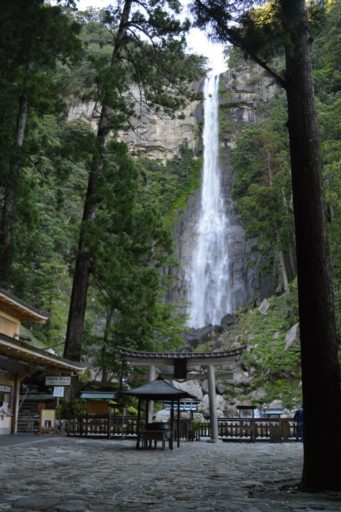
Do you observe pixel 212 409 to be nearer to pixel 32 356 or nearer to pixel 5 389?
pixel 32 356

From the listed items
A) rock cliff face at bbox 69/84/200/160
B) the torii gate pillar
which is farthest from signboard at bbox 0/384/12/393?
rock cliff face at bbox 69/84/200/160

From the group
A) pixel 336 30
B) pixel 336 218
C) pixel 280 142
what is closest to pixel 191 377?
pixel 336 218

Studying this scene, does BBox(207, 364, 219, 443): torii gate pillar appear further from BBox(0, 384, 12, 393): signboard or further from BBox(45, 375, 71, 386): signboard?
BBox(0, 384, 12, 393): signboard

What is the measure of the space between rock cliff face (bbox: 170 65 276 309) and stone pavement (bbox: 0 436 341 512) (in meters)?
20.9

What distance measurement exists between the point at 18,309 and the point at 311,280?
36.5 ft

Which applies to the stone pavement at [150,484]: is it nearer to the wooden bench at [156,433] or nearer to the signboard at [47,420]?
the wooden bench at [156,433]

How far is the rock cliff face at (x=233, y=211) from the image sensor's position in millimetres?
38812

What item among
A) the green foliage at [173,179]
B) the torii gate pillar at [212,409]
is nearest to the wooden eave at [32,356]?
the torii gate pillar at [212,409]

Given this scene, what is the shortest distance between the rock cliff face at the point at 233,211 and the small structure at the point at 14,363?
14.3 m

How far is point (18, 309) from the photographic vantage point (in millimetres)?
14875

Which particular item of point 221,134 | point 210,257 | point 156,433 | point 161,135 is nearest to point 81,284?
point 156,433

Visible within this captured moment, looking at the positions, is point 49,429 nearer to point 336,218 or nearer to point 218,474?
point 218,474

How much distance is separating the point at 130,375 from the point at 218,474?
12.2 metres

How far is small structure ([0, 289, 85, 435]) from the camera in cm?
1361
